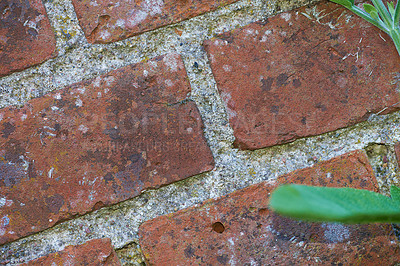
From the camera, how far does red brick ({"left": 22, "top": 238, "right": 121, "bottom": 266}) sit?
0.45 meters

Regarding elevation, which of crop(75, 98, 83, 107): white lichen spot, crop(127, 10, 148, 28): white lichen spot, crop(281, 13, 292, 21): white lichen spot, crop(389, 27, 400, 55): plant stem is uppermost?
crop(127, 10, 148, 28): white lichen spot

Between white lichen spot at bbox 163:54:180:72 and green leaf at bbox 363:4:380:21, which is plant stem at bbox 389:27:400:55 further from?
white lichen spot at bbox 163:54:180:72

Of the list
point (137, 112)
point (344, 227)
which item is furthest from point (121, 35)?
point (344, 227)

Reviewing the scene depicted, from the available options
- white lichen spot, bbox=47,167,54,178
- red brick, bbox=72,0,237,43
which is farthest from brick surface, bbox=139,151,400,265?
red brick, bbox=72,0,237,43

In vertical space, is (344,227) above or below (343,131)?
below

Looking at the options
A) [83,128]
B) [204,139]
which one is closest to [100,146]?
[83,128]

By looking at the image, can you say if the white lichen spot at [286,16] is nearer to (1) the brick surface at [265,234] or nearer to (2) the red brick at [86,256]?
(1) the brick surface at [265,234]

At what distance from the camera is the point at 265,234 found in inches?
17.3

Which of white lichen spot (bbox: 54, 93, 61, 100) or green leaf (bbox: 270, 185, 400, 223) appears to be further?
white lichen spot (bbox: 54, 93, 61, 100)

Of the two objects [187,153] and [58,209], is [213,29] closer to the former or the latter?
[187,153]

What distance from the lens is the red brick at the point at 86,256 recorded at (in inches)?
17.6

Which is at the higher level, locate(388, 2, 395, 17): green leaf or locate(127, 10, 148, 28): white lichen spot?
locate(127, 10, 148, 28): white lichen spot

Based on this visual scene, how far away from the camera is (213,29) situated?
1.49 feet

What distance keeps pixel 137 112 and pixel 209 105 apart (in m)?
0.09
